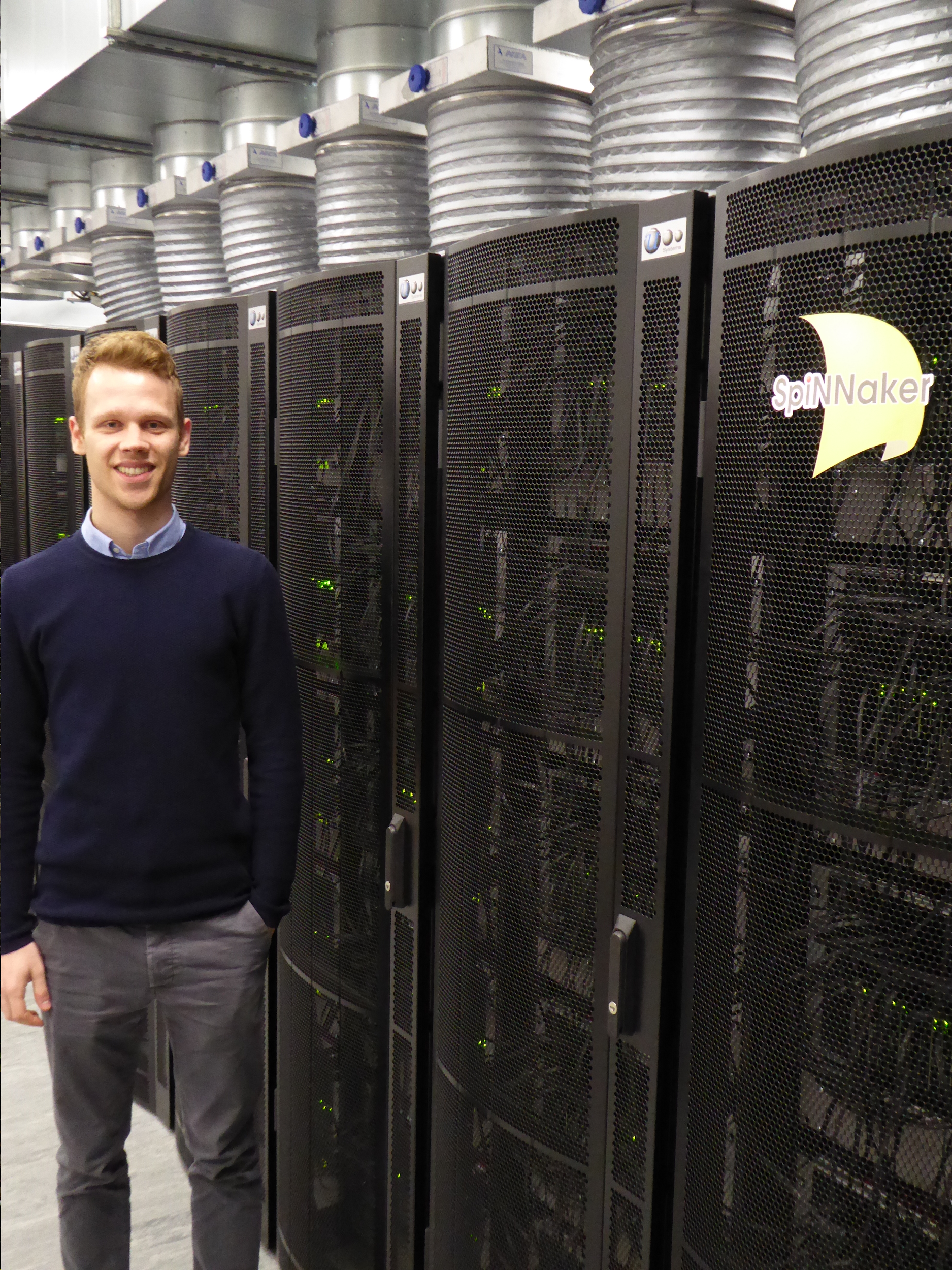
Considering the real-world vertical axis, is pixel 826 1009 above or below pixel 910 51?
below

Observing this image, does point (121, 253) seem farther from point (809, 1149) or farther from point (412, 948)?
point (809, 1149)

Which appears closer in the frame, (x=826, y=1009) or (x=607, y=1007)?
(x=826, y=1009)

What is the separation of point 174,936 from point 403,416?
0.97 meters

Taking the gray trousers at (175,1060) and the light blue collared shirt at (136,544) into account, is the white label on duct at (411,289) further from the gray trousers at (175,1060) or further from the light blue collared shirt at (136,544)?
the gray trousers at (175,1060)

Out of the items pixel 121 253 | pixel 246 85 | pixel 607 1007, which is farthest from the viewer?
pixel 121 253

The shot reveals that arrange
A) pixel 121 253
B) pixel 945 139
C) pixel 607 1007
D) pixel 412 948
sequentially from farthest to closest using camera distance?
pixel 121 253
pixel 412 948
pixel 607 1007
pixel 945 139

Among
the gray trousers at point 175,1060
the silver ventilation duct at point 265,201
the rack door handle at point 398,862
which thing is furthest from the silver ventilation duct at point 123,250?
the gray trousers at point 175,1060

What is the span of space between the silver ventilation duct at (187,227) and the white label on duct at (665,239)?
2551mm

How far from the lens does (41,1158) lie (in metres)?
2.98

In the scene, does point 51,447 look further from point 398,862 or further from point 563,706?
point 563,706

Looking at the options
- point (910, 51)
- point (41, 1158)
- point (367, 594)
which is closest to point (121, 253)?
point (367, 594)

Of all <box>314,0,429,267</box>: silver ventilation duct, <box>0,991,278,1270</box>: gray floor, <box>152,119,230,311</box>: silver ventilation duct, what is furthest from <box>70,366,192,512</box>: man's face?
<box>152,119,230,311</box>: silver ventilation duct

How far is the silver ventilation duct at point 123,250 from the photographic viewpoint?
162 inches

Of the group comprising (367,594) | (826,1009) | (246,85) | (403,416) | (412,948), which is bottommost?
(412,948)
